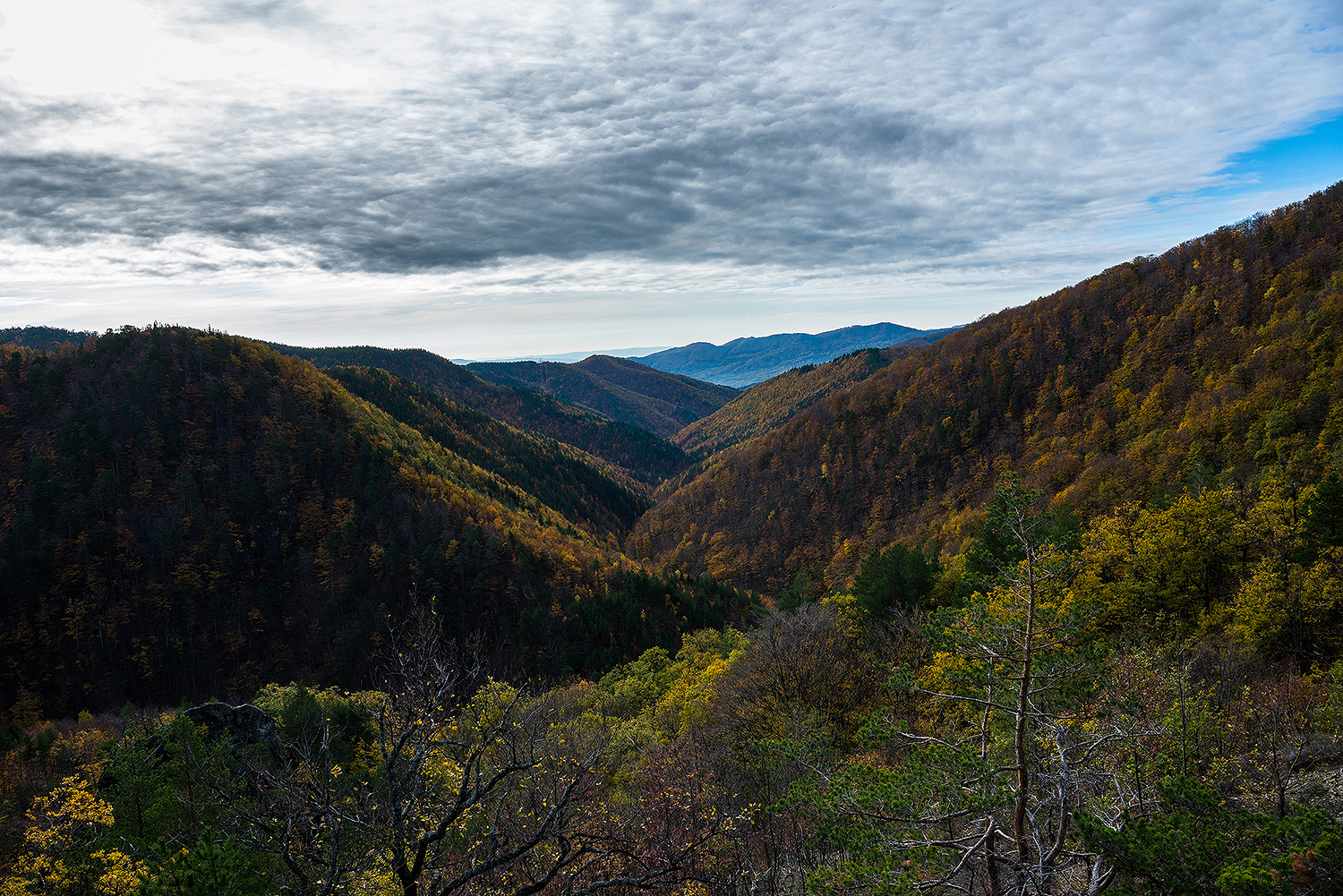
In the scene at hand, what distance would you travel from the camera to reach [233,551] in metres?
126

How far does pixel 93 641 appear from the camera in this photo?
115 m

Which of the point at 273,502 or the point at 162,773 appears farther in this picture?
the point at 273,502

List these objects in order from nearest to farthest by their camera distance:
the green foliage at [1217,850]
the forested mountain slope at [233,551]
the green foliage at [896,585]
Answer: the green foliage at [1217,850] < the green foliage at [896,585] < the forested mountain slope at [233,551]

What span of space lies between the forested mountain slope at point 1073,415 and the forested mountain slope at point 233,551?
45.4 metres

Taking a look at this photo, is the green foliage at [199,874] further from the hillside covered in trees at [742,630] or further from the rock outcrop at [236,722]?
the rock outcrop at [236,722]

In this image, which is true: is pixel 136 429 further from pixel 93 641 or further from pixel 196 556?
pixel 93 641

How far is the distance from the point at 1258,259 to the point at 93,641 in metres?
232

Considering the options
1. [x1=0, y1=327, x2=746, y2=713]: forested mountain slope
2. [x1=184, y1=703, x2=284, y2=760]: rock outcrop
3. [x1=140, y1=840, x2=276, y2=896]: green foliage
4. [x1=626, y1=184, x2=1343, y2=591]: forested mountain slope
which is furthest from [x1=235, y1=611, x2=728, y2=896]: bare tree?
[x1=0, y1=327, x2=746, y2=713]: forested mountain slope

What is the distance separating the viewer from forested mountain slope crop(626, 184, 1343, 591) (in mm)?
62219

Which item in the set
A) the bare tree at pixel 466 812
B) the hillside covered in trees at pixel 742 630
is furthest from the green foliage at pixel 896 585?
the bare tree at pixel 466 812

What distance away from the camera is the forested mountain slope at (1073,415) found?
62.2m

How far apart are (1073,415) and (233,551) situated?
597 ft

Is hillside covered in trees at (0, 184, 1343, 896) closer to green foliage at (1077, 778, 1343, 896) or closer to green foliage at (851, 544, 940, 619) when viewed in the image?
green foliage at (1077, 778, 1343, 896)

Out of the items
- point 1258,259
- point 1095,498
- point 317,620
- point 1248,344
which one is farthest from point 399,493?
point 1258,259
